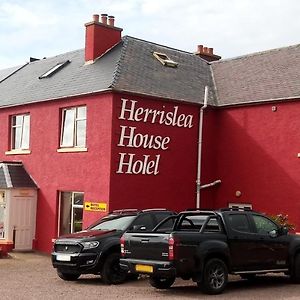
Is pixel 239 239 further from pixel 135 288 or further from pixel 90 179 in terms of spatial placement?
pixel 90 179

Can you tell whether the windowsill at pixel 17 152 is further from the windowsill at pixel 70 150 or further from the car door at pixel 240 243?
the car door at pixel 240 243

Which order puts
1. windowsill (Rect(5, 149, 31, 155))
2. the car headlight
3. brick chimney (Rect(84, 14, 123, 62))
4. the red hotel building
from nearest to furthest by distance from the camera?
the car headlight → the red hotel building → brick chimney (Rect(84, 14, 123, 62)) → windowsill (Rect(5, 149, 31, 155))

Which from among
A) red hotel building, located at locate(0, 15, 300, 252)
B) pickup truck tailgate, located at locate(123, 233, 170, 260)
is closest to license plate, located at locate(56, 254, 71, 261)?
pickup truck tailgate, located at locate(123, 233, 170, 260)

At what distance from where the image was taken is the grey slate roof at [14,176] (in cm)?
2148

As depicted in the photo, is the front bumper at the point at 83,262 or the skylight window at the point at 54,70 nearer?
the front bumper at the point at 83,262

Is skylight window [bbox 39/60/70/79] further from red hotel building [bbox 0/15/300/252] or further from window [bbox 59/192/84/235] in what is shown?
window [bbox 59/192/84/235]

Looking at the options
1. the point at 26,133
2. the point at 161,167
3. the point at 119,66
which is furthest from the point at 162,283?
the point at 26,133

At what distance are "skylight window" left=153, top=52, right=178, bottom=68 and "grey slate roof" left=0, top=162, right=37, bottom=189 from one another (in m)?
6.79

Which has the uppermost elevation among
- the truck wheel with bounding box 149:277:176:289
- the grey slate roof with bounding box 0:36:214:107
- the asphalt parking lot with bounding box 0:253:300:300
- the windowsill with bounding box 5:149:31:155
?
the grey slate roof with bounding box 0:36:214:107

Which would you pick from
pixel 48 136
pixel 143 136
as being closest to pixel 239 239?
pixel 143 136

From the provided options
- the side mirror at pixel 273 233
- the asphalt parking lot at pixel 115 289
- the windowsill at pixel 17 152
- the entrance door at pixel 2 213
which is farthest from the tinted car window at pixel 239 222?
the windowsill at pixel 17 152

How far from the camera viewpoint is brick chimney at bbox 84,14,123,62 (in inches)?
857

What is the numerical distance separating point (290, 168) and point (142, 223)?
23.4ft

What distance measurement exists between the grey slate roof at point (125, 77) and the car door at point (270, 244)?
762 centimetres
